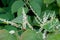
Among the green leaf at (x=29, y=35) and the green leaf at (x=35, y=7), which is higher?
the green leaf at (x=35, y=7)

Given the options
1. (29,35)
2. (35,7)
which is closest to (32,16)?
(35,7)

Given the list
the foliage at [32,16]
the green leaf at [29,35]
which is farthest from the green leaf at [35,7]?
the green leaf at [29,35]

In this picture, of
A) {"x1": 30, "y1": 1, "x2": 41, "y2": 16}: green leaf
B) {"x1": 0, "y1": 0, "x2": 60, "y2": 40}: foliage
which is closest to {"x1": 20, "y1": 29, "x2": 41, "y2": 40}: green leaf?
{"x1": 0, "y1": 0, "x2": 60, "y2": 40}: foliage

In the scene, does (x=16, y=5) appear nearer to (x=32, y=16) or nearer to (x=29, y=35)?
(x=32, y=16)

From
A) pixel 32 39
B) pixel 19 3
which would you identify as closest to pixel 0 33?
pixel 32 39

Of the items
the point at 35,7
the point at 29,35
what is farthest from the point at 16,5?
the point at 29,35

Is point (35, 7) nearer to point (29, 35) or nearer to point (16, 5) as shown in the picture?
point (16, 5)

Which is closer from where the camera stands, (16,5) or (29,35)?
(29,35)

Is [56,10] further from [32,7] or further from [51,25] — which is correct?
[51,25]

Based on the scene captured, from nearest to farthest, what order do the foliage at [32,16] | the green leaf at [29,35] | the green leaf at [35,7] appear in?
the green leaf at [29,35] < the foliage at [32,16] < the green leaf at [35,7]

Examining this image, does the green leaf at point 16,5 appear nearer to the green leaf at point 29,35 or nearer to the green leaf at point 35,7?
the green leaf at point 35,7

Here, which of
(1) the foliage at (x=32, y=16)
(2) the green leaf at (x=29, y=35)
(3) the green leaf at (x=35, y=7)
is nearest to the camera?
(2) the green leaf at (x=29, y=35)
